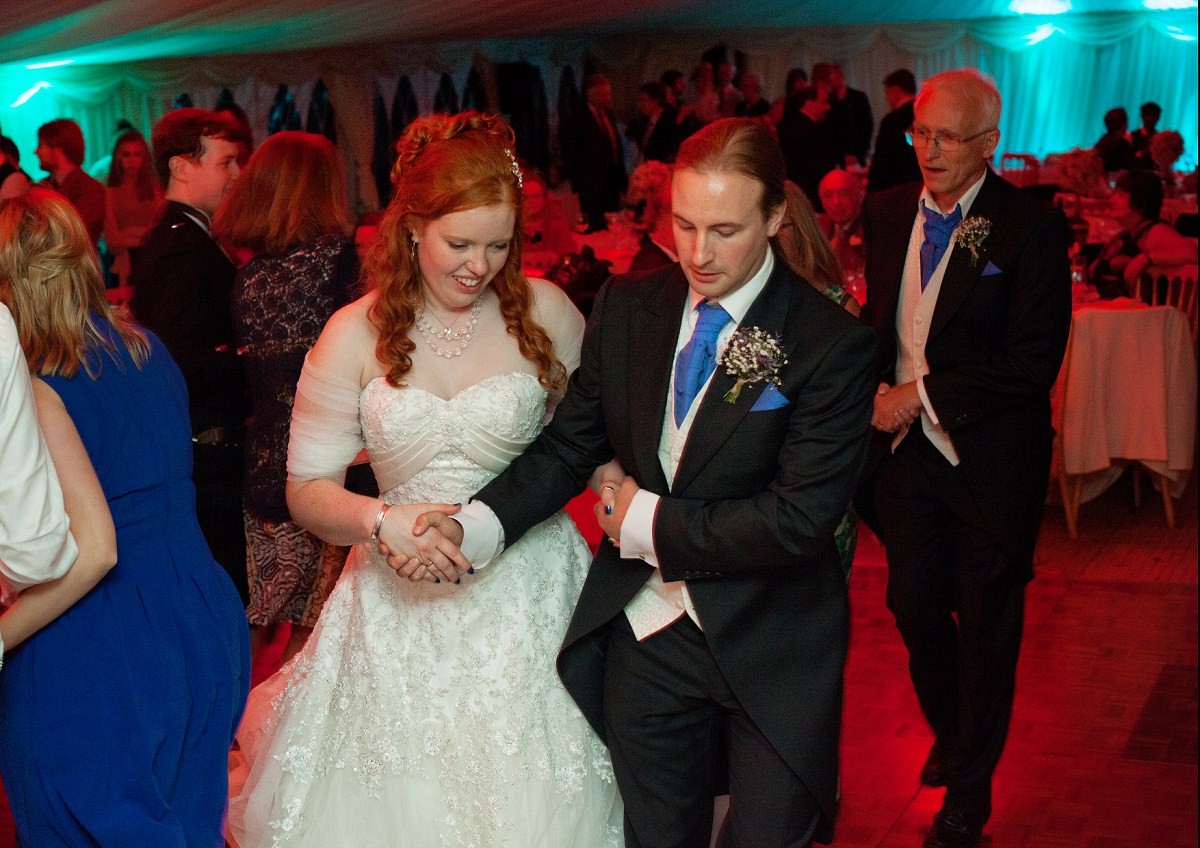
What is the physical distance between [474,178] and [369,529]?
26.2 inches

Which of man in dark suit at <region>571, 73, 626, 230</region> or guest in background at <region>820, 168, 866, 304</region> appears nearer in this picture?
guest in background at <region>820, 168, 866, 304</region>

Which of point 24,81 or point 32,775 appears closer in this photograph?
point 32,775

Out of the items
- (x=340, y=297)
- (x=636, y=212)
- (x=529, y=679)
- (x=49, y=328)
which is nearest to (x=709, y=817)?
(x=529, y=679)

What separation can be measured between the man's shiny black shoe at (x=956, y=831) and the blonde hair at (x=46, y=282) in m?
2.19

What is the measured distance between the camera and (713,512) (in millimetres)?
2365

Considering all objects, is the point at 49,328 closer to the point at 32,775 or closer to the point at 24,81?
the point at 32,775

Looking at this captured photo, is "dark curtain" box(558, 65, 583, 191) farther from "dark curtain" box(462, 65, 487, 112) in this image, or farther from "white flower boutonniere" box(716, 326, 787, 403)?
"white flower boutonniere" box(716, 326, 787, 403)

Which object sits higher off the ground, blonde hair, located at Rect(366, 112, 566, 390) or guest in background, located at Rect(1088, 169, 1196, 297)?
blonde hair, located at Rect(366, 112, 566, 390)

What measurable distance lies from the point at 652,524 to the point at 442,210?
70cm

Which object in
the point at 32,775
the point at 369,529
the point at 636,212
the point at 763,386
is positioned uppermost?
the point at 763,386

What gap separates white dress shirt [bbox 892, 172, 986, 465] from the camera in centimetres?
328

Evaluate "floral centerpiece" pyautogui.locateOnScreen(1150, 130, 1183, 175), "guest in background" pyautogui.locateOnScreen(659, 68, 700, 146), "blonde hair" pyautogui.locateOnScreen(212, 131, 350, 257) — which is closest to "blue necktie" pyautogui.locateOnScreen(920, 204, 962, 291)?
"blonde hair" pyautogui.locateOnScreen(212, 131, 350, 257)

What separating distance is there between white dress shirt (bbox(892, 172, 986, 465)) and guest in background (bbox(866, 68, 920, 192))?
20.5 ft

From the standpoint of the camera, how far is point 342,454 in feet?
8.97
